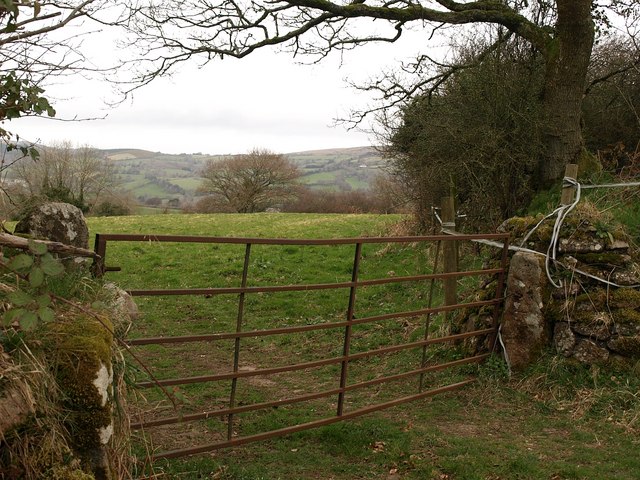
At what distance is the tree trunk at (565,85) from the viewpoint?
10.0 meters

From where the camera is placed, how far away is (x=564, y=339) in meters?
5.88

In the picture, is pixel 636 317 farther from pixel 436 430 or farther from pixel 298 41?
pixel 298 41

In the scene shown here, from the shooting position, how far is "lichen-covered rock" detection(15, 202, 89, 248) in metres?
9.38

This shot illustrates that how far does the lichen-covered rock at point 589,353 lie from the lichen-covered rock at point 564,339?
6 cm

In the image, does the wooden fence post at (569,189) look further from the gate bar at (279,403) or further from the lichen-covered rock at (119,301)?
the lichen-covered rock at (119,301)

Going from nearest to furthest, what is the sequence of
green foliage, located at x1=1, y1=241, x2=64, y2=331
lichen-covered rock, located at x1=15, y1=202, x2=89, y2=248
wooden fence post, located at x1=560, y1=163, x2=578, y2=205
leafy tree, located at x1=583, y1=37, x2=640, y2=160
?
1. green foliage, located at x1=1, y1=241, x2=64, y2=331
2. wooden fence post, located at x1=560, y1=163, x2=578, y2=205
3. lichen-covered rock, located at x1=15, y1=202, x2=89, y2=248
4. leafy tree, located at x1=583, y1=37, x2=640, y2=160

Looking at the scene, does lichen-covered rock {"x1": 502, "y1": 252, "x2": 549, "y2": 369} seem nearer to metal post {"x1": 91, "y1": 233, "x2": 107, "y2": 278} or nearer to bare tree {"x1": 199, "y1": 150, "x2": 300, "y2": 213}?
metal post {"x1": 91, "y1": 233, "x2": 107, "y2": 278}

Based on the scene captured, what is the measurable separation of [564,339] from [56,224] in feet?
25.5

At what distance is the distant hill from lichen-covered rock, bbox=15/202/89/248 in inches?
1197

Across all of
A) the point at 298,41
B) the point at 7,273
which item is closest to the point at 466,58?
the point at 298,41

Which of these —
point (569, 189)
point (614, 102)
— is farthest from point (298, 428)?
point (614, 102)

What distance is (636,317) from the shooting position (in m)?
5.67

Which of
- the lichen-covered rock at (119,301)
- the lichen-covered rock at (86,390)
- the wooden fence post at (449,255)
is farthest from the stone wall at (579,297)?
the lichen-covered rock at (86,390)

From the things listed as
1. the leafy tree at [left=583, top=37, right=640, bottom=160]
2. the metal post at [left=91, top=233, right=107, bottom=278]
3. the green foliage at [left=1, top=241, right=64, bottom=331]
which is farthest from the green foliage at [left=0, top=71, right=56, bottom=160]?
the leafy tree at [left=583, top=37, right=640, bottom=160]
